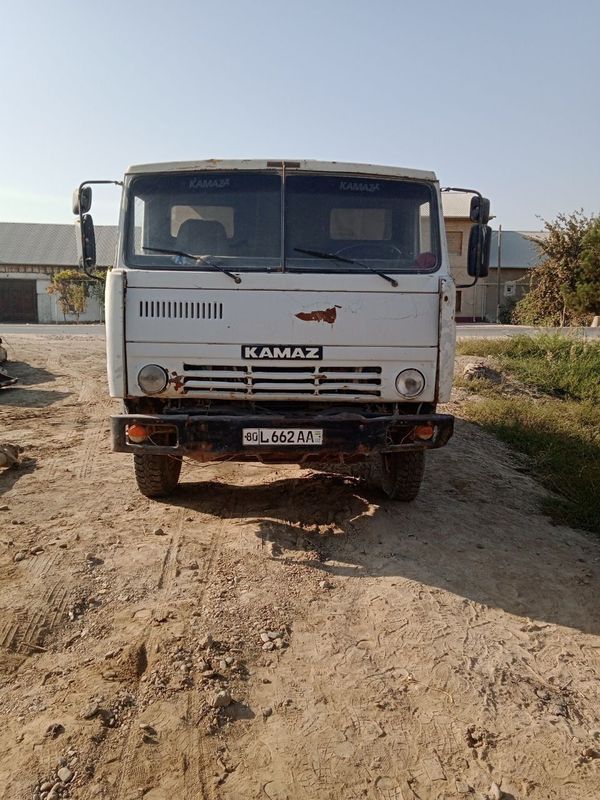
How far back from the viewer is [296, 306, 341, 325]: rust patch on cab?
438 centimetres

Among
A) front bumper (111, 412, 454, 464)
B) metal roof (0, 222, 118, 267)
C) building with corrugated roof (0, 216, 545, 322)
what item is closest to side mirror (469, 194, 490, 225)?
front bumper (111, 412, 454, 464)

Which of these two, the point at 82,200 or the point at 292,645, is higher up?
the point at 82,200

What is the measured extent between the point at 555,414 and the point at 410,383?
18.0 ft

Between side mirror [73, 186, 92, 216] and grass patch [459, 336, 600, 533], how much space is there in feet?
14.8

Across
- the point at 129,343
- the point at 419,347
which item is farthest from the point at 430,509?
the point at 129,343

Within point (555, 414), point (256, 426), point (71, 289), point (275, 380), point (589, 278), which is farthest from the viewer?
point (71, 289)

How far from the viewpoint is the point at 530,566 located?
4320mm

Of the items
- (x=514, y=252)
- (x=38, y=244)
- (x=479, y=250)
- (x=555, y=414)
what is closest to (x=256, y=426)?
(x=479, y=250)

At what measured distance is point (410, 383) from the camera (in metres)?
4.48

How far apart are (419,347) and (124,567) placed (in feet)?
7.88

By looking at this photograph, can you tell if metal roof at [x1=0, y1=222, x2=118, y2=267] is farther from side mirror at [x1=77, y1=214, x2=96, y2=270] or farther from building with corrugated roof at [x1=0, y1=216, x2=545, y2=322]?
side mirror at [x1=77, y1=214, x2=96, y2=270]

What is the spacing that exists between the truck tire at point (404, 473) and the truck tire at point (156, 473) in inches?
66.6

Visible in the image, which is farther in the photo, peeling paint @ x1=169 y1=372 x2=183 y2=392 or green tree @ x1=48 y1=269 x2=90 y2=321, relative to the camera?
green tree @ x1=48 y1=269 x2=90 y2=321

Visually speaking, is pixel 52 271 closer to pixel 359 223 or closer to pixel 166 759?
pixel 359 223
